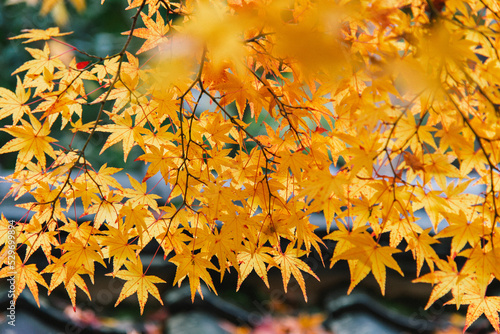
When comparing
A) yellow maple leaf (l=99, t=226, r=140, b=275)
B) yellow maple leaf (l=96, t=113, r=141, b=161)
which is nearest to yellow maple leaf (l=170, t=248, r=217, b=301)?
yellow maple leaf (l=99, t=226, r=140, b=275)

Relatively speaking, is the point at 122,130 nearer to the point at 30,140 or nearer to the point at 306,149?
the point at 30,140

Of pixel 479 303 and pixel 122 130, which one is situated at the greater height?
pixel 122 130

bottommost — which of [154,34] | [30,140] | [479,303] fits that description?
[479,303]

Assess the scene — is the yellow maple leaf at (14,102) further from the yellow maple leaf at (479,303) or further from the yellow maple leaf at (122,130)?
the yellow maple leaf at (479,303)

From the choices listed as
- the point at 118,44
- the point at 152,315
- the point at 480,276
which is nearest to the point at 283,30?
the point at 480,276

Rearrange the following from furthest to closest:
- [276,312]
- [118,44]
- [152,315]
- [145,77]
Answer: [118,44]
[276,312]
[152,315]
[145,77]

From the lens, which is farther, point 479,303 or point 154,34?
point 154,34

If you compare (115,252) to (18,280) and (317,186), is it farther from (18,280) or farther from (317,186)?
(317,186)

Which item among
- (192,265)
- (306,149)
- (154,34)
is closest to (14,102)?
Answer: (154,34)

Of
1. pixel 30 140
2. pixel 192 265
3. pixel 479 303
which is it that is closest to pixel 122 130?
pixel 30 140

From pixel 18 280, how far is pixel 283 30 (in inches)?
35.2

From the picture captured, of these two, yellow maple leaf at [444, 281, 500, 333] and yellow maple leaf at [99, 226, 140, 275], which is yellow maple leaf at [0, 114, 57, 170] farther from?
yellow maple leaf at [444, 281, 500, 333]

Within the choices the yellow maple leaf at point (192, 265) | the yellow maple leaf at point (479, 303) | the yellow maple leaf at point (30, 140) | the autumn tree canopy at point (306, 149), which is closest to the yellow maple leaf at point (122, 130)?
the autumn tree canopy at point (306, 149)

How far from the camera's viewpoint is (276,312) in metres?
2.12
